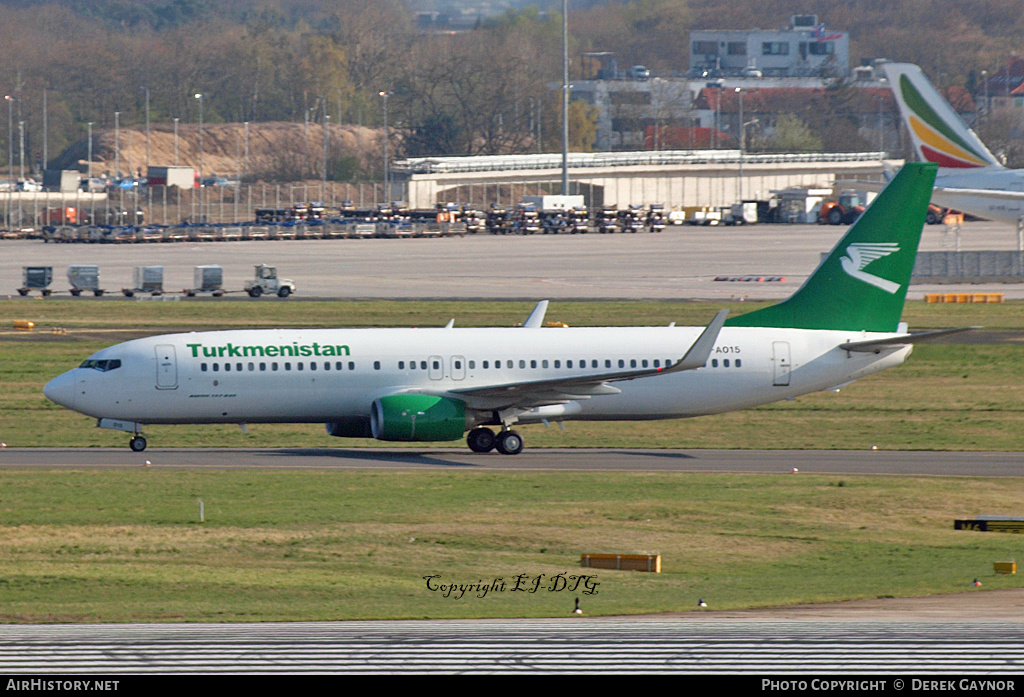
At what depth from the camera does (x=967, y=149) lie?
117 metres

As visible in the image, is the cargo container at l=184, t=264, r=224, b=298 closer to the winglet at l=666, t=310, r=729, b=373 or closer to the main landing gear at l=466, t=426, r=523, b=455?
the main landing gear at l=466, t=426, r=523, b=455

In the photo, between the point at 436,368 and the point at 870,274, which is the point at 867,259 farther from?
the point at 436,368

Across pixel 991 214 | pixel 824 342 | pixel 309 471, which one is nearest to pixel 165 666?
pixel 309 471

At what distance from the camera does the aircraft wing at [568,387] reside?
154 feet

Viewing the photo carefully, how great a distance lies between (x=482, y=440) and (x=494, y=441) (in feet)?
1.37

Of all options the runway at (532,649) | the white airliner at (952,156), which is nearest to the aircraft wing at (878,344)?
the runway at (532,649)

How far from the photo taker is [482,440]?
49.9 meters

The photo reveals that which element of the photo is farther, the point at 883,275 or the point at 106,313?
the point at 106,313

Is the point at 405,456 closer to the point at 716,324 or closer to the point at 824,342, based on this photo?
the point at 716,324

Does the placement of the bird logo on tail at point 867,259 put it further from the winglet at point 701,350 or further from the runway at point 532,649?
the runway at point 532,649

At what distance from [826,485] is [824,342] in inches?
370

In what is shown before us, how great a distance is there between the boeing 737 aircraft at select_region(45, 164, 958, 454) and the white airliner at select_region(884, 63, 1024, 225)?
60.1 metres

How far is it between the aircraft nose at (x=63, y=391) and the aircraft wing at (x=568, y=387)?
12.2 meters

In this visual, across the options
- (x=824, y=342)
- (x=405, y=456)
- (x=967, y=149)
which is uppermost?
(x=967, y=149)
